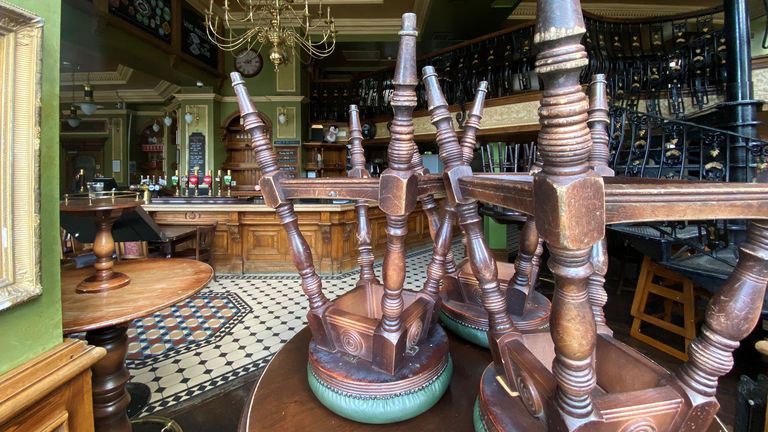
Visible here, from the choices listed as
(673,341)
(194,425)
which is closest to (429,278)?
(194,425)

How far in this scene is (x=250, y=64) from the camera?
8.83m

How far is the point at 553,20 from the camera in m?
0.36

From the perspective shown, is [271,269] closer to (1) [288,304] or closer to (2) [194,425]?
(1) [288,304]

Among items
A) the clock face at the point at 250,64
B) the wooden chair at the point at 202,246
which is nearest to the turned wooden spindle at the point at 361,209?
the wooden chair at the point at 202,246

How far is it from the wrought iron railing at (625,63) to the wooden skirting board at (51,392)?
635 centimetres

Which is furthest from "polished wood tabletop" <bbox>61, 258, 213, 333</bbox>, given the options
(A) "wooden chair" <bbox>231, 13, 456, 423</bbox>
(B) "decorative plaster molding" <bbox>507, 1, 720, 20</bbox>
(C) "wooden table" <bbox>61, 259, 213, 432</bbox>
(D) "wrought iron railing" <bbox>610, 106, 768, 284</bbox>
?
(B) "decorative plaster molding" <bbox>507, 1, 720, 20</bbox>

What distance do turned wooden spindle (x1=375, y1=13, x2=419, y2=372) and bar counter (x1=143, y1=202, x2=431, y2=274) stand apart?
439cm

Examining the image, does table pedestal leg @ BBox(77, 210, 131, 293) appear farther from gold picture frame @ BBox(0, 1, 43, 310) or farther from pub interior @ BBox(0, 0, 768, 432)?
gold picture frame @ BBox(0, 1, 43, 310)

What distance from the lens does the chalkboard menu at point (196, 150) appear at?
8.88m

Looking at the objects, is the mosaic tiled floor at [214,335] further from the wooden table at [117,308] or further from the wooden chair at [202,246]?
the wooden table at [117,308]

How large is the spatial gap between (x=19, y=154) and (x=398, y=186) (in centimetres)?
77

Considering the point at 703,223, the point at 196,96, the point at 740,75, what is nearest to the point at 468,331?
the point at 703,223

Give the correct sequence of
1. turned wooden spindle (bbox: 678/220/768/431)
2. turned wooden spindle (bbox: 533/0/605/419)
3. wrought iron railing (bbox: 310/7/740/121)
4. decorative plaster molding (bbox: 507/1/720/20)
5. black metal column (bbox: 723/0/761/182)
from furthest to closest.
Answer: decorative plaster molding (bbox: 507/1/720/20) → wrought iron railing (bbox: 310/7/740/121) → black metal column (bbox: 723/0/761/182) → turned wooden spindle (bbox: 678/220/768/431) → turned wooden spindle (bbox: 533/0/605/419)

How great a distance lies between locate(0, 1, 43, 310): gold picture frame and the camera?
66 cm
